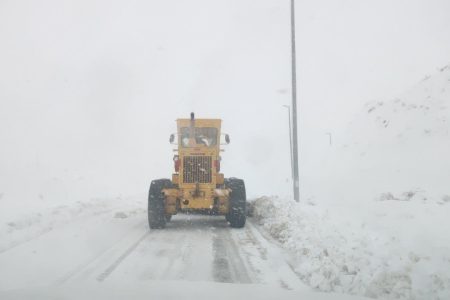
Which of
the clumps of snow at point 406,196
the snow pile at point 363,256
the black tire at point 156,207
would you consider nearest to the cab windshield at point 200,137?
the black tire at point 156,207

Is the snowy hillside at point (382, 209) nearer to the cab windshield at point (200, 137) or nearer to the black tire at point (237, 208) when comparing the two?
the black tire at point (237, 208)

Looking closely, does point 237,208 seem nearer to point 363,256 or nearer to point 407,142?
point 363,256

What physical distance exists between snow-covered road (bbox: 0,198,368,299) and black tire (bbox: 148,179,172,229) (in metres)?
0.28

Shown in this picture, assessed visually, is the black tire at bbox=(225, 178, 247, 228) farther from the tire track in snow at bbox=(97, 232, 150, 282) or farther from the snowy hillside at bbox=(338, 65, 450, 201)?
the snowy hillside at bbox=(338, 65, 450, 201)

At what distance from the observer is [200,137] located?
17.3 m

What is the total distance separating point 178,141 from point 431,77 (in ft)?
123

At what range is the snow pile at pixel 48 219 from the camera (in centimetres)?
1227

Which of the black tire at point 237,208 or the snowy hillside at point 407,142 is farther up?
the snowy hillside at point 407,142

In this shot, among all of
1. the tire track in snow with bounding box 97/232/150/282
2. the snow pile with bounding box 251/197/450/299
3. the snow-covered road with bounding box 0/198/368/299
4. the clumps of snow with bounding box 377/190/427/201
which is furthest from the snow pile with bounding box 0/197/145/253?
the clumps of snow with bounding box 377/190/427/201

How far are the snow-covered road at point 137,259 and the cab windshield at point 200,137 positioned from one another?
2.41 meters

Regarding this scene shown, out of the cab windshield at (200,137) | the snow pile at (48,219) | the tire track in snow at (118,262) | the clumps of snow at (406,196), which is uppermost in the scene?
the cab windshield at (200,137)

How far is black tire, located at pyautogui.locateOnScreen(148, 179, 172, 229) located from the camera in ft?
51.2

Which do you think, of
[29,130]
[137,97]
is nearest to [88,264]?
[29,130]

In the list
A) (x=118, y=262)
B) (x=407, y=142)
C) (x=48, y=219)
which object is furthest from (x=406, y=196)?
(x=118, y=262)
